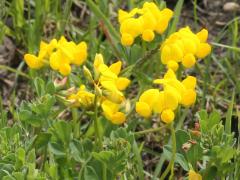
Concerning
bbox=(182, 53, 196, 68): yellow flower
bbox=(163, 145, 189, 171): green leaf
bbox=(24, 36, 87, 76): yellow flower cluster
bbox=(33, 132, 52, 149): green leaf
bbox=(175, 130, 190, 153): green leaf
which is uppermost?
bbox=(24, 36, 87, 76): yellow flower cluster

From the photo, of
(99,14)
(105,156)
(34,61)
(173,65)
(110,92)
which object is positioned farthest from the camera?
(99,14)

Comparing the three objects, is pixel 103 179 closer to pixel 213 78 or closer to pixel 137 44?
pixel 137 44

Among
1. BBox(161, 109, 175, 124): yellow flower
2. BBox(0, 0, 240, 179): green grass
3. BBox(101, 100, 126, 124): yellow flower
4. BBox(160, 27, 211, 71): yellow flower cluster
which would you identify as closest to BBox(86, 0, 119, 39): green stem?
BBox(0, 0, 240, 179): green grass

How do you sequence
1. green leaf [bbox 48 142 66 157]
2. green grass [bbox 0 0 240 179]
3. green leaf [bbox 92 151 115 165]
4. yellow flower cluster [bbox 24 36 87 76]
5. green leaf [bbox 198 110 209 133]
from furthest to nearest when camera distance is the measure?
1. green grass [bbox 0 0 240 179]
2. yellow flower cluster [bbox 24 36 87 76]
3. green leaf [bbox 48 142 66 157]
4. green leaf [bbox 198 110 209 133]
5. green leaf [bbox 92 151 115 165]

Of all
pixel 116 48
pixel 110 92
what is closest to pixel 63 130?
pixel 110 92

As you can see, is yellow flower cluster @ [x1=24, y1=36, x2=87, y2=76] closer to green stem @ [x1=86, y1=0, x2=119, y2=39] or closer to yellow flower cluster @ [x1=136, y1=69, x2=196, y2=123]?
yellow flower cluster @ [x1=136, y1=69, x2=196, y2=123]

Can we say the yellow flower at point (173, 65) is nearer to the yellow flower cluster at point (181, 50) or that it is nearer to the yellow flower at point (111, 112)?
the yellow flower cluster at point (181, 50)

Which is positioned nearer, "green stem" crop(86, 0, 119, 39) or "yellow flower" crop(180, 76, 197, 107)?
"yellow flower" crop(180, 76, 197, 107)

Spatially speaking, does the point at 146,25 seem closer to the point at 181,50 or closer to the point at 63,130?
the point at 181,50
